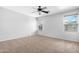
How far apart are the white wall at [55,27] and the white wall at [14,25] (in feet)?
0.68

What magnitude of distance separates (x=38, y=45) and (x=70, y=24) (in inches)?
27.8

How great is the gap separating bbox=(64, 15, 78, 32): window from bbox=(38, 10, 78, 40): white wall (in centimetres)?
→ 7

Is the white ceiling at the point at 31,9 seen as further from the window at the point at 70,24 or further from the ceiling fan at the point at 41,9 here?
the window at the point at 70,24

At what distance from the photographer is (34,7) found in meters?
1.61

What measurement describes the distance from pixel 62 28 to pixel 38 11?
0.54 metres

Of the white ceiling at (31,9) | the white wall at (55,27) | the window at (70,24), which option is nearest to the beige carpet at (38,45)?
the white wall at (55,27)

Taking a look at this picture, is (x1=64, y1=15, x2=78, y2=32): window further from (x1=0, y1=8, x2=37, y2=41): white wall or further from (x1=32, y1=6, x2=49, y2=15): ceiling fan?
(x1=0, y1=8, x2=37, y2=41): white wall

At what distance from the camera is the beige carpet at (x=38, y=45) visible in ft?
5.14

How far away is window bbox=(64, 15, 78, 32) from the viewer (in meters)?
1.54

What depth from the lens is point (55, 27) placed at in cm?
162

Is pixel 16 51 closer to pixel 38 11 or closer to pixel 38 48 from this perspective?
pixel 38 48

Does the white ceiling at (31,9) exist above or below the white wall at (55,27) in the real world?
above
